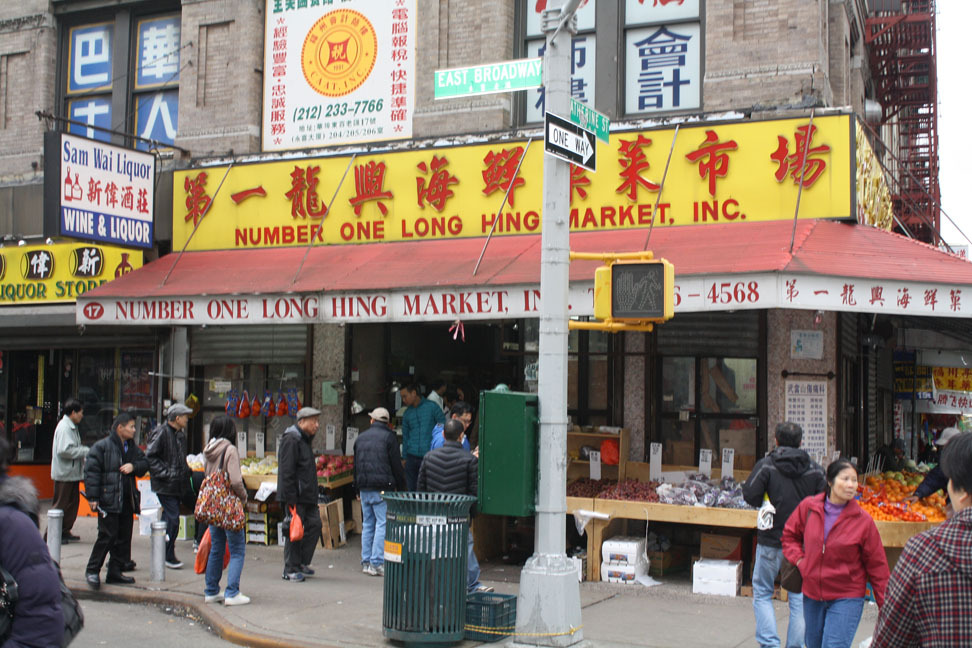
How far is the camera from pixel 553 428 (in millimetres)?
7551

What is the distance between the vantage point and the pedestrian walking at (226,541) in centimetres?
898

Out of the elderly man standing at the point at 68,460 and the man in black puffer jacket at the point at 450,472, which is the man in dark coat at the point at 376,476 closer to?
the man in black puffer jacket at the point at 450,472

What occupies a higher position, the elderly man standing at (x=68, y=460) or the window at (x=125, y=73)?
the window at (x=125, y=73)

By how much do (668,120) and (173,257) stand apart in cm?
707

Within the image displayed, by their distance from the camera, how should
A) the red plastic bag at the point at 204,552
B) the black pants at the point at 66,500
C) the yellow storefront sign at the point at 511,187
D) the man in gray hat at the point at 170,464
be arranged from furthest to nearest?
1. the black pants at the point at 66,500
2. the yellow storefront sign at the point at 511,187
3. the man in gray hat at the point at 170,464
4. the red plastic bag at the point at 204,552

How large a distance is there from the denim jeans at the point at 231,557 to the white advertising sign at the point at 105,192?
5.54 metres

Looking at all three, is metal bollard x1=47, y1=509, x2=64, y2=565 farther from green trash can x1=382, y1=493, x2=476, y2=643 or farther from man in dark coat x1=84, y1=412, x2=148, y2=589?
green trash can x1=382, y1=493, x2=476, y2=643

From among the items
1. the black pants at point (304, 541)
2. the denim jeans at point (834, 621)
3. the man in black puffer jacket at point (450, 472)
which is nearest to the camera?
the denim jeans at point (834, 621)

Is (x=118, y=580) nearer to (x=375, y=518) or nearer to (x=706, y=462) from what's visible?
(x=375, y=518)

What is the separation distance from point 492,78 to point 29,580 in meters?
5.22

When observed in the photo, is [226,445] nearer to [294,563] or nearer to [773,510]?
[294,563]

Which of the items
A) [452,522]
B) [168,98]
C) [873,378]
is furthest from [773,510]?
[168,98]

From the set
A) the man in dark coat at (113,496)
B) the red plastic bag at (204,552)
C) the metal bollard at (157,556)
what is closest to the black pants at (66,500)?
the man in dark coat at (113,496)

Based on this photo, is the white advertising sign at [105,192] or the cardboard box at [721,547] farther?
the white advertising sign at [105,192]
